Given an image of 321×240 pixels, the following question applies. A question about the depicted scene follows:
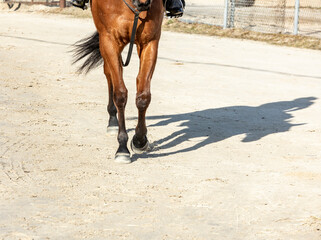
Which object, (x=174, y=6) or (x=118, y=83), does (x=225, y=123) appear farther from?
(x=118, y=83)

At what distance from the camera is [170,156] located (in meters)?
7.03

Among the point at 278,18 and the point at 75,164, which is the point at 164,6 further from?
the point at 278,18

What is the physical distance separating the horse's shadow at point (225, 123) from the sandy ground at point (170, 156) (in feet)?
0.05

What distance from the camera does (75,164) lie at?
653 centimetres

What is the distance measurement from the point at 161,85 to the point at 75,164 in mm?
5028

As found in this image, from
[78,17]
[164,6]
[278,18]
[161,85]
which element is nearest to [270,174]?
[164,6]

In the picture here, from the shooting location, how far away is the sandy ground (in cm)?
488

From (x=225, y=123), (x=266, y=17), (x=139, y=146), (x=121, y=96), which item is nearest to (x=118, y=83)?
(x=121, y=96)

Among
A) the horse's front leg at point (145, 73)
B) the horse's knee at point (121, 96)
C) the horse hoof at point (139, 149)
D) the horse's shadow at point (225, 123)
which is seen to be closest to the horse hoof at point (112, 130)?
the horse's shadow at point (225, 123)

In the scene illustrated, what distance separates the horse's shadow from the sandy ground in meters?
0.02

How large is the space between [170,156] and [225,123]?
6.47 feet

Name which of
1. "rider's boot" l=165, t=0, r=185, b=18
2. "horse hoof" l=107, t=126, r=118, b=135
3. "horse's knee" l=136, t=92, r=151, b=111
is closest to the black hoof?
"horse's knee" l=136, t=92, r=151, b=111

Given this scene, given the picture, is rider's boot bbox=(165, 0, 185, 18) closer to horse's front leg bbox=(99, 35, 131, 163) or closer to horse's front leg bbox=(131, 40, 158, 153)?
horse's front leg bbox=(131, 40, 158, 153)

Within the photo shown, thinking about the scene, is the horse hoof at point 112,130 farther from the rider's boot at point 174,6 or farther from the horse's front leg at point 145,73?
the rider's boot at point 174,6
